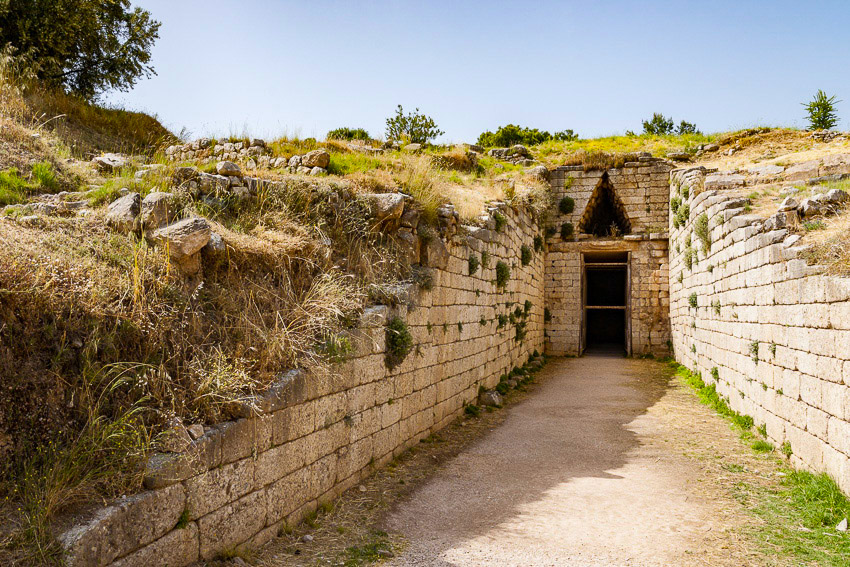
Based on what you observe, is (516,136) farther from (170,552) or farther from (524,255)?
(170,552)

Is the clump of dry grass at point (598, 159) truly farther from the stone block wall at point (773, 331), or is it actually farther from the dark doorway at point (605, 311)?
the dark doorway at point (605, 311)

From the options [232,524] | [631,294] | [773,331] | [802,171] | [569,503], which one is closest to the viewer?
[232,524]

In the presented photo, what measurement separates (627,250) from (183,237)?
14701mm

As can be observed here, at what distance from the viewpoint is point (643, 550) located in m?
4.77

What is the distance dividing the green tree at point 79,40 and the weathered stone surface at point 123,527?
10.7 meters

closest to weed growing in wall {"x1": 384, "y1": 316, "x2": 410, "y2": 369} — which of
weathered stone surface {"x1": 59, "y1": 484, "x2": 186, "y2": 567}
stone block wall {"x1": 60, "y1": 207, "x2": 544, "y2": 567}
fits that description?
stone block wall {"x1": 60, "y1": 207, "x2": 544, "y2": 567}

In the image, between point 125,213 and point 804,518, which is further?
point 804,518

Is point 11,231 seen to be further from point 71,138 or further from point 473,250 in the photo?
point 473,250

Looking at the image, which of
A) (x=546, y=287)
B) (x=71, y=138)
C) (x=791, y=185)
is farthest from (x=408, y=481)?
(x=546, y=287)

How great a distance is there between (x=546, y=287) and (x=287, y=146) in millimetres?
9406

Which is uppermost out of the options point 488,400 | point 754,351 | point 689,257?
point 689,257

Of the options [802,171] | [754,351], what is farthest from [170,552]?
[802,171]

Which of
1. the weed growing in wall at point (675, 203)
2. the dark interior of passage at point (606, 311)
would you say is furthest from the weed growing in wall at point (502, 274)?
the dark interior of passage at point (606, 311)

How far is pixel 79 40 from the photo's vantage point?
13.3 m
